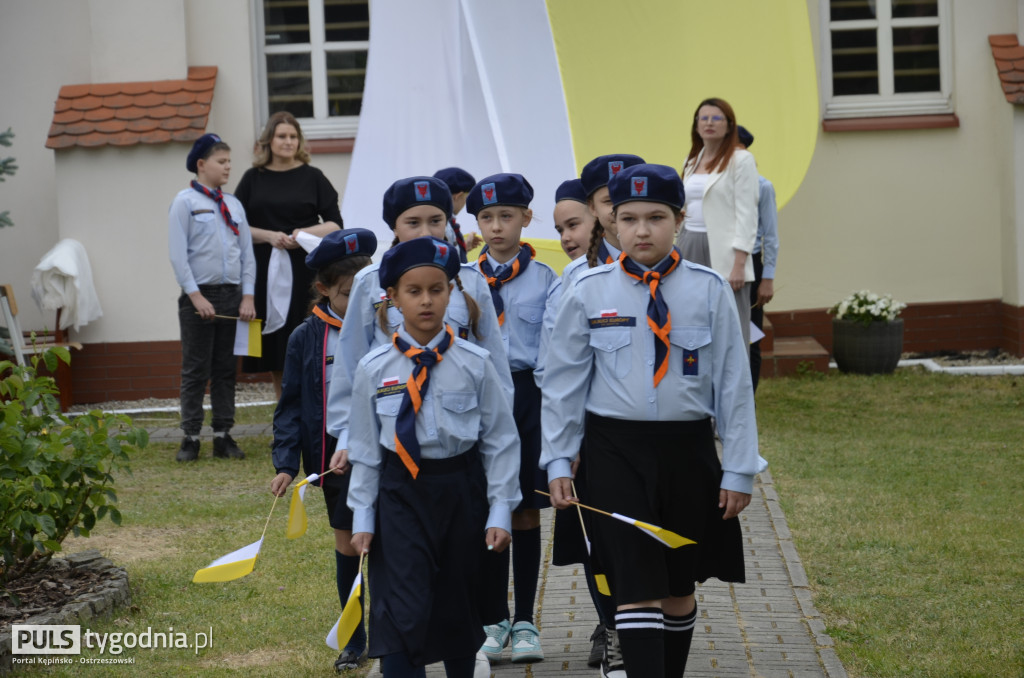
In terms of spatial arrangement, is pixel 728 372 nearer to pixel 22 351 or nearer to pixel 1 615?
pixel 1 615

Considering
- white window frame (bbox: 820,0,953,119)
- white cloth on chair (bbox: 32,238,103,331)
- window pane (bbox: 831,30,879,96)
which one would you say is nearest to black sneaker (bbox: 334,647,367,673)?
white cloth on chair (bbox: 32,238,103,331)

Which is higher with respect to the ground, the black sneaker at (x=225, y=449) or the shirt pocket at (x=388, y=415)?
the shirt pocket at (x=388, y=415)

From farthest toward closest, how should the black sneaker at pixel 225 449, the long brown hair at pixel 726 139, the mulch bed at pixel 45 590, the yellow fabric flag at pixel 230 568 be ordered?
the black sneaker at pixel 225 449
the long brown hair at pixel 726 139
the mulch bed at pixel 45 590
the yellow fabric flag at pixel 230 568

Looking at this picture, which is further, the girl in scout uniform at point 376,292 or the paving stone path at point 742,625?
the paving stone path at point 742,625

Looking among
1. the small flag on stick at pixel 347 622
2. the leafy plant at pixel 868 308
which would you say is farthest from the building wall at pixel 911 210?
the small flag on stick at pixel 347 622

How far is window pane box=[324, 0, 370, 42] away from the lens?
1201 cm

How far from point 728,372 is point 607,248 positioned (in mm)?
1083

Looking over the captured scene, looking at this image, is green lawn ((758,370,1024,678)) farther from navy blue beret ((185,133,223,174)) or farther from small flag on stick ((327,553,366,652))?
navy blue beret ((185,133,223,174))

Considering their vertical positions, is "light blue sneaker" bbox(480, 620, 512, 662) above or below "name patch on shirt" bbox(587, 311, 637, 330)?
below

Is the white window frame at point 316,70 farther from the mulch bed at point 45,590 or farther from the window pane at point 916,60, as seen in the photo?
the mulch bed at point 45,590

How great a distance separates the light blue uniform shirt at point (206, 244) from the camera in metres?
8.26

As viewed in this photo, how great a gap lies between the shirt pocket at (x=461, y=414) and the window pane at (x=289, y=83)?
8843 millimetres

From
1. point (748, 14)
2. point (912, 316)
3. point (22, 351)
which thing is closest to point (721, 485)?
point (748, 14)

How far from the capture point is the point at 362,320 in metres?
4.34
